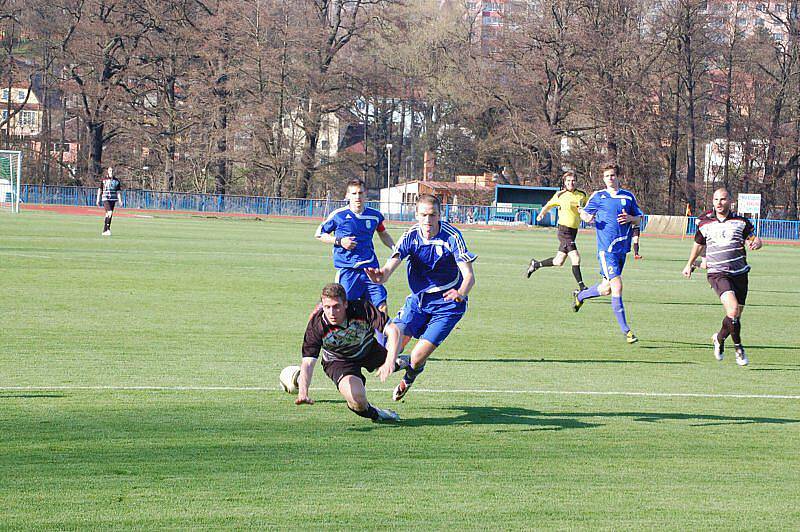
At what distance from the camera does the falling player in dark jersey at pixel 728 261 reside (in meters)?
12.5

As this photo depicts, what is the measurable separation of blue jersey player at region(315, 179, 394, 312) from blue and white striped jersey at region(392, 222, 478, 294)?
299 cm

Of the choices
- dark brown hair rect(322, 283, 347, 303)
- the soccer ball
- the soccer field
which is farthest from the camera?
the soccer ball

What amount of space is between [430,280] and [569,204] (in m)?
10.3

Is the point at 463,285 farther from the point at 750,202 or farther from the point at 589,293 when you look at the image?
the point at 750,202

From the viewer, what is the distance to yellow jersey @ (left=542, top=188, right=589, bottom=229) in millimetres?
18859

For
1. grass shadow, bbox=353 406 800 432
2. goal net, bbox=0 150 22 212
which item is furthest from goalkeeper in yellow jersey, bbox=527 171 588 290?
goal net, bbox=0 150 22 212

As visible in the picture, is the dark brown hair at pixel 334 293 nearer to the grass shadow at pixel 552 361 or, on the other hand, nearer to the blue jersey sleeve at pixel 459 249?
the blue jersey sleeve at pixel 459 249

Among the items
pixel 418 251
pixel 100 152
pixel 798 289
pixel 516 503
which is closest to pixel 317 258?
pixel 798 289

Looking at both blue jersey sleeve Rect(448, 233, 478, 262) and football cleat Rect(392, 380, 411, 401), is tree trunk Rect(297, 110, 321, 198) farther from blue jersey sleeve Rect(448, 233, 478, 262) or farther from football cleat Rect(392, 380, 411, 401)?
football cleat Rect(392, 380, 411, 401)

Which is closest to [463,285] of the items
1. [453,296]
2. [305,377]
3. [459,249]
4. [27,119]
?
[453,296]

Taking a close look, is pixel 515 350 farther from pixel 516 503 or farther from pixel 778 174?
pixel 778 174

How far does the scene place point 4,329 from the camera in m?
13.1

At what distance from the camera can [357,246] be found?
12.2m

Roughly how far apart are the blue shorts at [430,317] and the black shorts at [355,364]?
97cm
